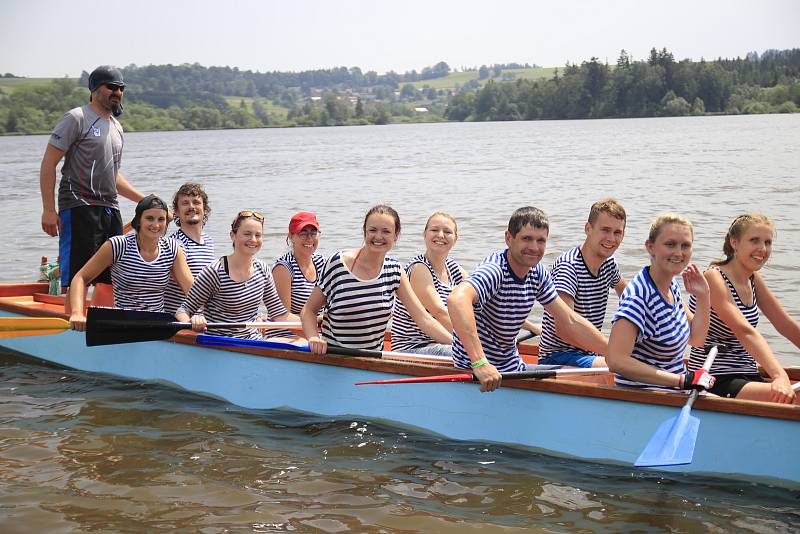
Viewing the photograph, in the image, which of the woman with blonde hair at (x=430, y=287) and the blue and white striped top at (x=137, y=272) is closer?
the woman with blonde hair at (x=430, y=287)

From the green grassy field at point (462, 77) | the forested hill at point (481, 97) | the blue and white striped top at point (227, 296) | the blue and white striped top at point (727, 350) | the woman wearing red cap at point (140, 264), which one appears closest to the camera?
the blue and white striped top at point (727, 350)

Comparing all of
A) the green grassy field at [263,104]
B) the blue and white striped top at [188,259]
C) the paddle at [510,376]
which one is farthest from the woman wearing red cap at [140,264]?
the green grassy field at [263,104]

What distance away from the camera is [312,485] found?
5270 millimetres

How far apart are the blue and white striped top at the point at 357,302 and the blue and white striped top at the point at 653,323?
1498 mm

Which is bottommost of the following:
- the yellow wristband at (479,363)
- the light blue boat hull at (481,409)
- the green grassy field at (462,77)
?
the light blue boat hull at (481,409)

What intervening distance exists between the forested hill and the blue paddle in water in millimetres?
71442

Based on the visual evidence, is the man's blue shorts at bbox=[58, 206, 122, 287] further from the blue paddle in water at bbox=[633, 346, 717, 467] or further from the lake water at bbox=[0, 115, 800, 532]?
the blue paddle in water at bbox=[633, 346, 717, 467]

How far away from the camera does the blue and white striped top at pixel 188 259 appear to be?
7.18 metres

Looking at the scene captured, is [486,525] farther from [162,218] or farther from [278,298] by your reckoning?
[162,218]

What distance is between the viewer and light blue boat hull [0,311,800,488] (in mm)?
4703

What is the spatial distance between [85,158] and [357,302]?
2920mm

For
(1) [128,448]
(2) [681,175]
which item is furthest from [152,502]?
(2) [681,175]

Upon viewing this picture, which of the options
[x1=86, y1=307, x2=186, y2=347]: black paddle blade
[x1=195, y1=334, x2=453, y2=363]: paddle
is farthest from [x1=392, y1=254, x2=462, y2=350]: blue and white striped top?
[x1=86, y1=307, x2=186, y2=347]: black paddle blade

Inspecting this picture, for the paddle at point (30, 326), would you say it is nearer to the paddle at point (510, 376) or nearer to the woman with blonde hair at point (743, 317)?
the paddle at point (510, 376)
